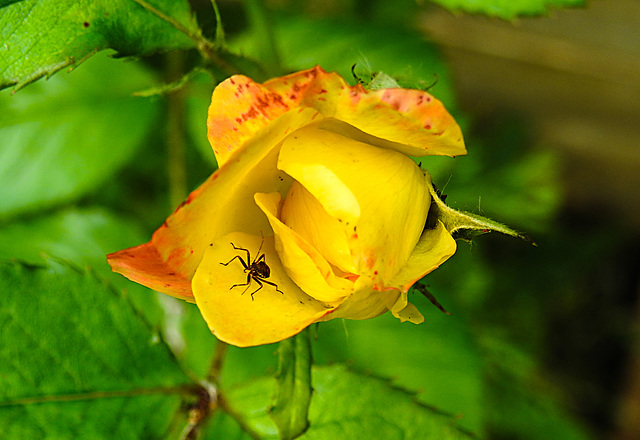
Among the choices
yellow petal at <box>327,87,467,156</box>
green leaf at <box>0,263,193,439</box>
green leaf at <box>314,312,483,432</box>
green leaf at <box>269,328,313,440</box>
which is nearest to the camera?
yellow petal at <box>327,87,467,156</box>

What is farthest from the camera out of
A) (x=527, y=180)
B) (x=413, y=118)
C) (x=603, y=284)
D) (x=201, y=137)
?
(x=603, y=284)

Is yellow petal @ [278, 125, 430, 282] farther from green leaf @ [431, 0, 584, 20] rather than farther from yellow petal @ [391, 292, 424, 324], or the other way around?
green leaf @ [431, 0, 584, 20]

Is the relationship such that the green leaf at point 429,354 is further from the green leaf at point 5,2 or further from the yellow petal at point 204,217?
the green leaf at point 5,2

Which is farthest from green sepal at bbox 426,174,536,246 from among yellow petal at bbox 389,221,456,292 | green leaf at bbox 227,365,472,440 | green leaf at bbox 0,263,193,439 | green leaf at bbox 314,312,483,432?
green leaf at bbox 314,312,483,432

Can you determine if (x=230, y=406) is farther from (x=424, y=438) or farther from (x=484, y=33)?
(x=484, y=33)

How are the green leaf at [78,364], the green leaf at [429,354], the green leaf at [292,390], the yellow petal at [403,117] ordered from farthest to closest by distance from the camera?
1. the green leaf at [429,354]
2. the green leaf at [78,364]
3. the green leaf at [292,390]
4. the yellow petal at [403,117]

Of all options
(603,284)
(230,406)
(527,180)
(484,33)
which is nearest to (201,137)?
(230,406)

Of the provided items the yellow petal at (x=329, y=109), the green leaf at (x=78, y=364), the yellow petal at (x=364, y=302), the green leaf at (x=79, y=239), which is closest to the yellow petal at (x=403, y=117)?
the yellow petal at (x=329, y=109)
